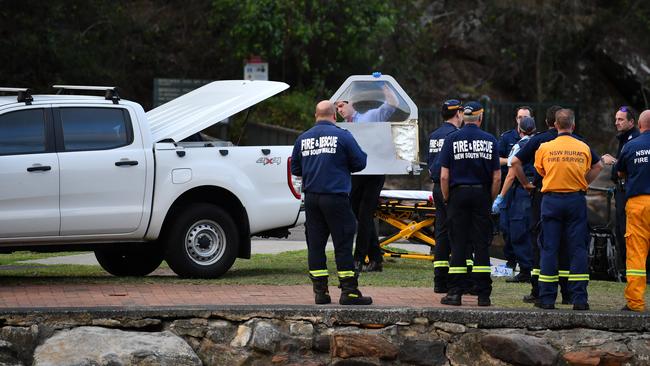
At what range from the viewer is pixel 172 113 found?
13.2 meters

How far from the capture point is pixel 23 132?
11656 millimetres

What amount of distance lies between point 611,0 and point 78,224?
19.6 metres

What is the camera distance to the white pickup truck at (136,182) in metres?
11.6

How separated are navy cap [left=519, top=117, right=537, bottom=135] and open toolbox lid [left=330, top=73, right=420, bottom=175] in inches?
48.8

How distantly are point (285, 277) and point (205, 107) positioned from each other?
2.03 m

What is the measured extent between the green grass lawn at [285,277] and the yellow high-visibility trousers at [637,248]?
416 millimetres

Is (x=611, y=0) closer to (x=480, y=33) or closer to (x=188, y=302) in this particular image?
(x=480, y=33)

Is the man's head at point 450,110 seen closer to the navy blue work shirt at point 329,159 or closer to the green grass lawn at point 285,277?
the navy blue work shirt at point 329,159

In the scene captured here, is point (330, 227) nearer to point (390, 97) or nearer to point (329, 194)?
point (329, 194)

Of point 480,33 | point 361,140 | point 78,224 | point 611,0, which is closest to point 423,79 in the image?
point 480,33

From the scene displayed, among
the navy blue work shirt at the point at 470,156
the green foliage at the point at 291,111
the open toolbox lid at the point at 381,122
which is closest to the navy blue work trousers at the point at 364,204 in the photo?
the open toolbox lid at the point at 381,122

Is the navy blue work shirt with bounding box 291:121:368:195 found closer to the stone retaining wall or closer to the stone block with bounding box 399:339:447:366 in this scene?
the stone retaining wall

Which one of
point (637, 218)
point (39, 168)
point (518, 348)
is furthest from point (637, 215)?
point (39, 168)

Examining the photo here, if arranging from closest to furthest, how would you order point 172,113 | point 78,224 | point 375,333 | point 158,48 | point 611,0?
point 375,333
point 78,224
point 172,113
point 158,48
point 611,0
